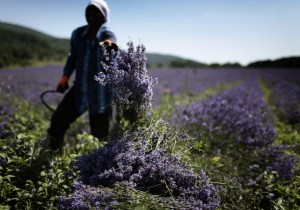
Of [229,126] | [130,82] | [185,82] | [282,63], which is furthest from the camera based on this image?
[282,63]

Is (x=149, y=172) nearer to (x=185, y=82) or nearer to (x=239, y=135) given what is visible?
(x=239, y=135)

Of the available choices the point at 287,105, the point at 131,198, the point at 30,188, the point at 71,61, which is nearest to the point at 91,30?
the point at 71,61

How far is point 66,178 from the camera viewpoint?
264 centimetres

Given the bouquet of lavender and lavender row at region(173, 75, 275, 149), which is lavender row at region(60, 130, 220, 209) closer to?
the bouquet of lavender

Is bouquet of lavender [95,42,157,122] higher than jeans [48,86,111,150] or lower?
higher

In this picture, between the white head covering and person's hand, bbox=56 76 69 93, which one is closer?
the white head covering

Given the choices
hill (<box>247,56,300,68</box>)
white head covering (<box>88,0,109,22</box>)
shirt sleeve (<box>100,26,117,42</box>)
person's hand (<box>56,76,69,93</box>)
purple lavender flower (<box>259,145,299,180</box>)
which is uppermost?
hill (<box>247,56,300,68</box>)

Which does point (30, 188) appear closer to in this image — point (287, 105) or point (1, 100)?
point (1, 100)

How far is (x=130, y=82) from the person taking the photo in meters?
2.49

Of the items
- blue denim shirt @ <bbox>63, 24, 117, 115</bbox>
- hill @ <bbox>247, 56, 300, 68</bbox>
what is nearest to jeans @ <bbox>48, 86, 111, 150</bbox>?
blue denim shirt @ <bbox>63, 24, 117, 115</bbox>

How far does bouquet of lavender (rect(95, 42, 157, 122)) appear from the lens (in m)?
2.46

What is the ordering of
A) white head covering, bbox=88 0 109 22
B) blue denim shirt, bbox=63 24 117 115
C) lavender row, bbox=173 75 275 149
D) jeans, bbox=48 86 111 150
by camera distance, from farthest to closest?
lavender row, bbox=173 75 275 149, jeans, bbox=48 86 111 150, blue denim shirt, bbox=63 24 117 115, white head covering, bbox=88 0 109 22

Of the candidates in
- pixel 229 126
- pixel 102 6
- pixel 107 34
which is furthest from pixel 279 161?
pixel 102 6

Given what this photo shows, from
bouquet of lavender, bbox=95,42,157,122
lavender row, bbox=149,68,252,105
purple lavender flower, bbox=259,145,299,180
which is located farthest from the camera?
lavender row, bbox=149,68,252,105
